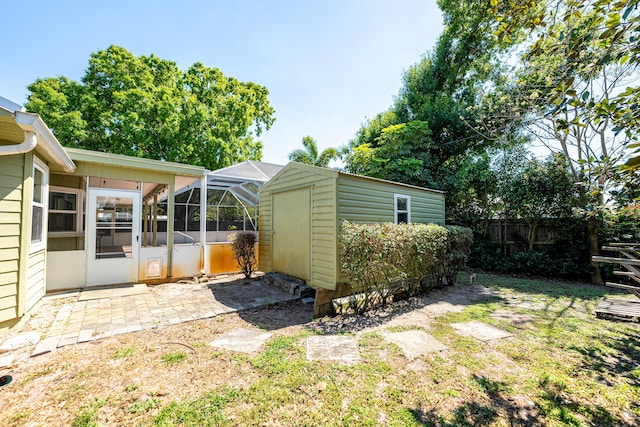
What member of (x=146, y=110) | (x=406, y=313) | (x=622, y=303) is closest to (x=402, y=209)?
(x=406, y=313)

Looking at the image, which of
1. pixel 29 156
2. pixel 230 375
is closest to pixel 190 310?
pixel 230 375

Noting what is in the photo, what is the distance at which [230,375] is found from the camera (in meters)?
2.69

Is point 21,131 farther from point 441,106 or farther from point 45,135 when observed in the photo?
point 441,106

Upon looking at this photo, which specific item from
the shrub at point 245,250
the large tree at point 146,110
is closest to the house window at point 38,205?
the shrub at point 245,250

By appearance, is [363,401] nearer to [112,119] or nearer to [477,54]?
[477,54]

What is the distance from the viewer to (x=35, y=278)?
14.1ft

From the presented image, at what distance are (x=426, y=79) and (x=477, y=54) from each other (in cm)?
254

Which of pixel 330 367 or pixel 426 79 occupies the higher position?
pixel 426 79

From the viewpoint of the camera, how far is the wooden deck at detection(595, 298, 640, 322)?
12.6 ft

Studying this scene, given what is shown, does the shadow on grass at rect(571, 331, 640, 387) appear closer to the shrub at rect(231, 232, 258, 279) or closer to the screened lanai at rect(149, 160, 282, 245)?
the shrub at rect(231, 232, 258, 279)

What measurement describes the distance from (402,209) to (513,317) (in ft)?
Result: 10.0

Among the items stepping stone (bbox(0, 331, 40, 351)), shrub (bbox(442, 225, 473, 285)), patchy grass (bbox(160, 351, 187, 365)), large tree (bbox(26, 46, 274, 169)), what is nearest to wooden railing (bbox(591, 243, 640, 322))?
shrub (bbox(442, 225, 473, 285))

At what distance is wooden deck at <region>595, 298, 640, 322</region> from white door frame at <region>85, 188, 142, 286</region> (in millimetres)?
8917

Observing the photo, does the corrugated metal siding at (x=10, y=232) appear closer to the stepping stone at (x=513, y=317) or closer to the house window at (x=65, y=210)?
the house window at (x=65, y=210)
